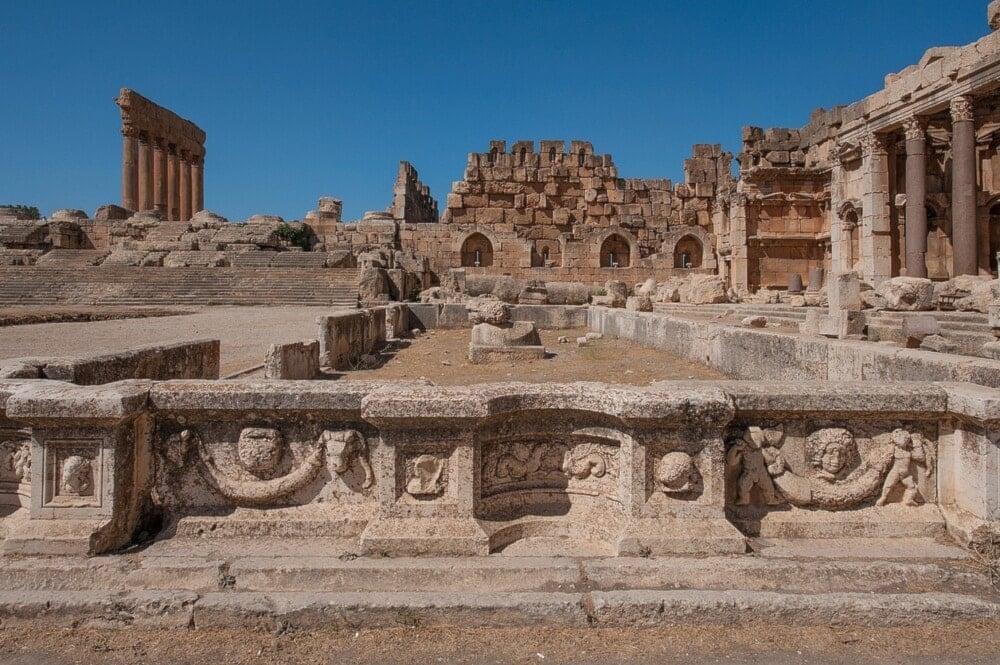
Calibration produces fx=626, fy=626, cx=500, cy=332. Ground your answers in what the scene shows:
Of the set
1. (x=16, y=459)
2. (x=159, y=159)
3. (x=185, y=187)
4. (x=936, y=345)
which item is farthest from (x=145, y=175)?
(x=936, y=345)

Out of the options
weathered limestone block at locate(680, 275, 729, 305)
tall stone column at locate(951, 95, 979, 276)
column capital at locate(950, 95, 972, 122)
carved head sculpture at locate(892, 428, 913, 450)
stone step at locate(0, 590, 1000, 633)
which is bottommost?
stone step at locate(0, 590, 1000, 633)

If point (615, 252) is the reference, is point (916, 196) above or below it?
below

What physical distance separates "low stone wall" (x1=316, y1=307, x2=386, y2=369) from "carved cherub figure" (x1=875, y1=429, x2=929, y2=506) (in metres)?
6.75

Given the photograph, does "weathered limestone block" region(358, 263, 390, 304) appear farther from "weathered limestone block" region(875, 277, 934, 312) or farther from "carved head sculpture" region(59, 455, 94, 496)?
"carved head sculpture" region(59, 455, 94, 496)

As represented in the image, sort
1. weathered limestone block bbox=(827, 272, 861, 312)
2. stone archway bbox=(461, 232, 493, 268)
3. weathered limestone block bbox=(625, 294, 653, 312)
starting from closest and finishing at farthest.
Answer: weathered limestone block bbox=(827, 272, 861, 312), weathered limestone block bbox=(625, 294, 653, 312), stone archway bbox=(461, 232, 493, 268)

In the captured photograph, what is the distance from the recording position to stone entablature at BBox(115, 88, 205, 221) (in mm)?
34406

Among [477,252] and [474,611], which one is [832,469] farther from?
[477,252]

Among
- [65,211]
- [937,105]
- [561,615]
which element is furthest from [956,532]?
[65,211]

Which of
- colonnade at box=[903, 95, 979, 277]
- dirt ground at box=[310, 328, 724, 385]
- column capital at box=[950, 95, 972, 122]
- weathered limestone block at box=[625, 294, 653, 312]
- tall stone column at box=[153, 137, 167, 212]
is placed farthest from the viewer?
tall stone column at box=[153, 137, 167, 212]

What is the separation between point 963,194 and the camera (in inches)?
Answer: 563

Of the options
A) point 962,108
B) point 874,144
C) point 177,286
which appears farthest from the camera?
point 177,286

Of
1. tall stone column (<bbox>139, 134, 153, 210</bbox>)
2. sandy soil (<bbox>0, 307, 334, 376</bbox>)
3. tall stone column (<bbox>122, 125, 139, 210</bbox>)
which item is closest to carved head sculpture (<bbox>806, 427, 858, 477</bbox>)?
sandy soil (<bbox>0, 307, 334, 376</bbox>)

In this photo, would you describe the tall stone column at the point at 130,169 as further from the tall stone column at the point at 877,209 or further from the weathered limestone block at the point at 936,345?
the weathered limestone block at the point at 936,345

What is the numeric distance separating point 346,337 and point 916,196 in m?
14.5
